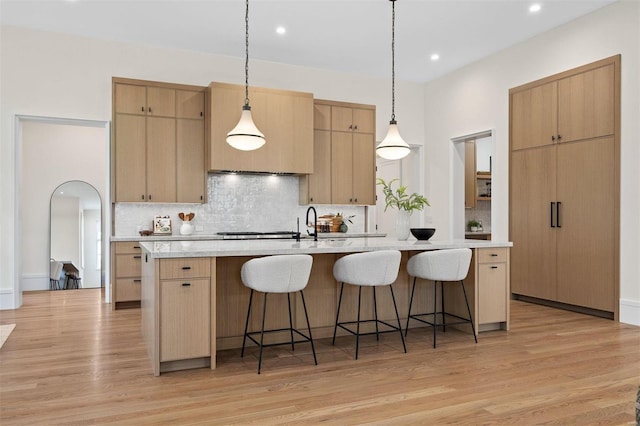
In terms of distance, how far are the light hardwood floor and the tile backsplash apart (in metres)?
1.87

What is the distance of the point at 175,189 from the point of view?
19.0 ft

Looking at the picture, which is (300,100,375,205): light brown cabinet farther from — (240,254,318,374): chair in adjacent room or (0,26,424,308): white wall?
(240,254,318,374): chair in adjacent room

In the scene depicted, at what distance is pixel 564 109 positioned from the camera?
5.32m

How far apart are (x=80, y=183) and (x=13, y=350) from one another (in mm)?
3893

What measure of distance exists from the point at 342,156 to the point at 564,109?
9.03ft

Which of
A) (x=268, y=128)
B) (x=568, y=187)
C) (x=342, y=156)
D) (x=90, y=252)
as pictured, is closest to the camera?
(x=568, y=187)

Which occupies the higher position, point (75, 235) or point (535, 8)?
point (535, 8)

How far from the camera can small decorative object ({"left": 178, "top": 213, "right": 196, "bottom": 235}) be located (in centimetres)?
593

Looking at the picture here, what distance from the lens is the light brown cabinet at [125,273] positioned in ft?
17.7

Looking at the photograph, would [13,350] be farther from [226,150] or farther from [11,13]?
[11,13]

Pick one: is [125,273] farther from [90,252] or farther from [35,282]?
[90,252]

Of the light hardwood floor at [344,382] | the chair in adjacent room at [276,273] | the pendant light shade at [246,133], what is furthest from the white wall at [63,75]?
the chair in adjacent room at [276,273]

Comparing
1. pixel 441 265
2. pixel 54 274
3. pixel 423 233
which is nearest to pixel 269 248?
pixel 441 265

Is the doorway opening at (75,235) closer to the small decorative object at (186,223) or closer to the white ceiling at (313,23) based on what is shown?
the small decorative object at (186,223)
